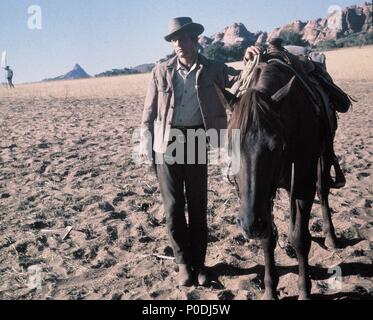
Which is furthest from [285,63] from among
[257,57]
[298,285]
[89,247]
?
[89,247]

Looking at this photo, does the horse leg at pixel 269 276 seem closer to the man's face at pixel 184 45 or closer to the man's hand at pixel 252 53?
the man's hand at pixel 252 53

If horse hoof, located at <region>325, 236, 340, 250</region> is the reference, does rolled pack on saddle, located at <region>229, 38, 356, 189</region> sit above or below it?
above

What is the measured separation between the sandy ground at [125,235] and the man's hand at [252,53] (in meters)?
1.94

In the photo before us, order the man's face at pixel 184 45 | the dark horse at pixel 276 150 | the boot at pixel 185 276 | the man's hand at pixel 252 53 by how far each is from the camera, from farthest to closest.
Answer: the boot at pixel 185 276 → the man's hand at pixel 252 53 → the man's face at pixel 184 45 → the dark horse at pixel 276 150

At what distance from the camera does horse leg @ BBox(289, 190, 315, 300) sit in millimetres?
3336

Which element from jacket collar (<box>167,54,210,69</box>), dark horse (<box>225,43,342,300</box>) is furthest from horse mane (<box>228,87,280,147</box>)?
jacket collar (<box>167,54,210,69</box>)

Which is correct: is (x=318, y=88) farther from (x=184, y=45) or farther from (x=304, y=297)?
(x=304, y=297)

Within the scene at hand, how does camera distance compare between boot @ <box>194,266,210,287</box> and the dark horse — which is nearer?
the dark horse

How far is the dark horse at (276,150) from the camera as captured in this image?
2.56 metres

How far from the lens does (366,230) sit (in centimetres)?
443

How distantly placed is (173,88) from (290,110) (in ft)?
3.33

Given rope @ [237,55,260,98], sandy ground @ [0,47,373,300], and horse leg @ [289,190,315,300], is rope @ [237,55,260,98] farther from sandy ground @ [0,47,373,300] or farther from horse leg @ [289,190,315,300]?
sandy ground @ [0,47,373,300]

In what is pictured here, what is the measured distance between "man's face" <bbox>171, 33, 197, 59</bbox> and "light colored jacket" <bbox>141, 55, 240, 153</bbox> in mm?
87

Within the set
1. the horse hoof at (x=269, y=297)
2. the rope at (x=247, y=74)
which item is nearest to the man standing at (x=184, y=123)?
the rope at (x=247, y=74)
